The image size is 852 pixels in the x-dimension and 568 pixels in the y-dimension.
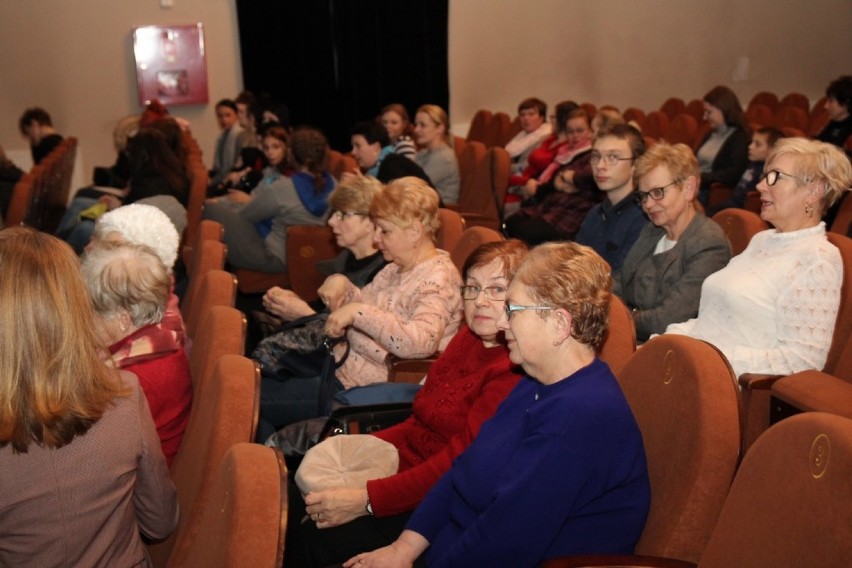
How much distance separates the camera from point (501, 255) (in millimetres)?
2449

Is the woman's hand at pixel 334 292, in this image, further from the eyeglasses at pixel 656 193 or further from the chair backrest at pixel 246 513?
the chair backrest at pixel 246 513

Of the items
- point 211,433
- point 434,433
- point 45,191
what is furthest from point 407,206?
point 45,191

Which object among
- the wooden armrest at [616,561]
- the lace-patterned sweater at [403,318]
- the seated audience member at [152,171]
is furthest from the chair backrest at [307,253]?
the wooden armrest at [616,561]

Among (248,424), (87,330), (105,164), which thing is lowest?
(105,164)

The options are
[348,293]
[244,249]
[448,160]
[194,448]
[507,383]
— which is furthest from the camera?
[448,160]

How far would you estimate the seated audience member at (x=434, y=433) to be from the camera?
220 centimetres

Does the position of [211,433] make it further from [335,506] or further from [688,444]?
[688,444]

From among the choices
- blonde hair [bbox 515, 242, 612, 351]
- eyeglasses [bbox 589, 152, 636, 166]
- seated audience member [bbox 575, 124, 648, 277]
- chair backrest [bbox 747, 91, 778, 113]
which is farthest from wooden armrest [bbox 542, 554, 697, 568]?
chair backrest [bbox 747, 91, 778, 113]

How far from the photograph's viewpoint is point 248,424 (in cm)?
187

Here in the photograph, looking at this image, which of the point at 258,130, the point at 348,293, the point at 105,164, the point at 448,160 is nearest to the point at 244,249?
the point at 448,160

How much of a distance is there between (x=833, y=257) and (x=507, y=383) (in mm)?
1111

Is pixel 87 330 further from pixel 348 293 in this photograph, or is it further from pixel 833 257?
pixel 833 257

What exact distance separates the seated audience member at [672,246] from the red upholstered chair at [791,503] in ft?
5.17

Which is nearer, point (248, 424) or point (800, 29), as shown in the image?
point (248, 424)
